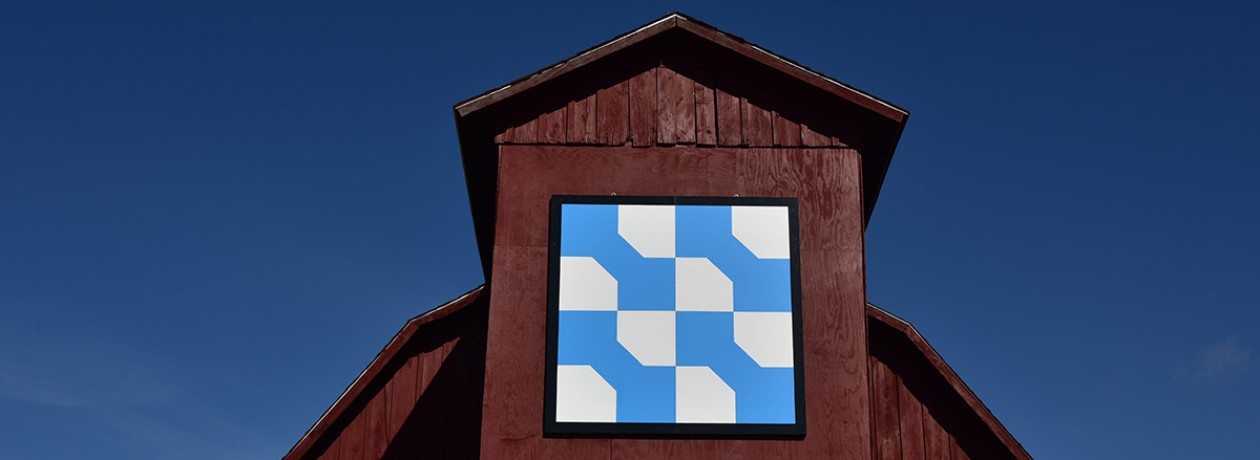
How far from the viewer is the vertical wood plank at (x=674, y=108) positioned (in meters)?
12.3

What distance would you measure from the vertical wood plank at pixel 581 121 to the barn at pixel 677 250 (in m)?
0.01

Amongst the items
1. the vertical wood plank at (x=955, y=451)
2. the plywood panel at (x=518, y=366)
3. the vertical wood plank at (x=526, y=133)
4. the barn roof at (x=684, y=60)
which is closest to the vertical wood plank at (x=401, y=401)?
the barn roof at (x=684, y=60)

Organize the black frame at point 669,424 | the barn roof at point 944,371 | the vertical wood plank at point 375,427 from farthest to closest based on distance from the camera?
the vertical wood plank at point 375,427 < the barn roof at point 944,371 < the black frame at point 669,424

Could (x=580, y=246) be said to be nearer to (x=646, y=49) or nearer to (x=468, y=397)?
(x=646, y=49)

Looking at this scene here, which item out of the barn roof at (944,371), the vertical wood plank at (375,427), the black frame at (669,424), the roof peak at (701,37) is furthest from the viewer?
the vertical wood plank at (375,427)

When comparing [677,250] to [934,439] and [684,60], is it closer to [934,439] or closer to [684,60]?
[684,60]

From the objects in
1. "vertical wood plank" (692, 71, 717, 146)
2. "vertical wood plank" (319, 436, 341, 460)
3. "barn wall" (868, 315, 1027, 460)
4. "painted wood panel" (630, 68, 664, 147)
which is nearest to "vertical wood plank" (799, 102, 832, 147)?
"vertical wood plank" (692, 71, 717, 146)

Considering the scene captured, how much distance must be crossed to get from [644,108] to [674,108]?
0.27 meters

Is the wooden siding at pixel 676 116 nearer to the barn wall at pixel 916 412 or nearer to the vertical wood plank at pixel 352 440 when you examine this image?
the barn wall at pixel 916 412

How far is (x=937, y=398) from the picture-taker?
14117 mm

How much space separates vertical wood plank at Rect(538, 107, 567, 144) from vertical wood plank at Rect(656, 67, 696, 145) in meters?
0.87

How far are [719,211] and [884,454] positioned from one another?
11.9 ft

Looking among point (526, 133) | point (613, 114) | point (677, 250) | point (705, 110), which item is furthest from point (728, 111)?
point (526, 133)

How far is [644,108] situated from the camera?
41.0ft
